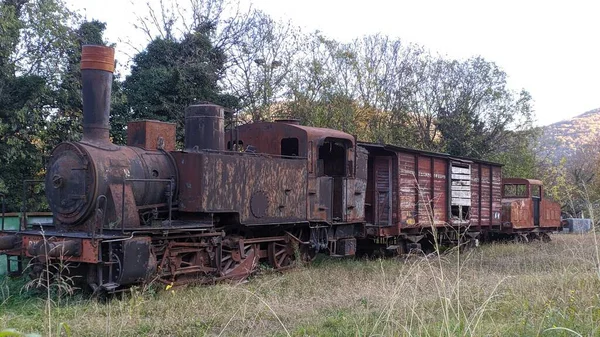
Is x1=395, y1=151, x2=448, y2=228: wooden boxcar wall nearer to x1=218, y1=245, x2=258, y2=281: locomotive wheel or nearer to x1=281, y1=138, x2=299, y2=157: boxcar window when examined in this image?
x1=281, y1=138, x2=299, y2=157: boxcar window

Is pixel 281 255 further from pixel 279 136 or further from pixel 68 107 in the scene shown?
pixel 68 107

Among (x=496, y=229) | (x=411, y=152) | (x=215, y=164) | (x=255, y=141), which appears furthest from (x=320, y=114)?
(x=215, y=164)

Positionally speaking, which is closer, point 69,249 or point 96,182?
point 69,249

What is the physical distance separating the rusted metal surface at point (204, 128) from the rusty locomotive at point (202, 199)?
Answer: 2 centimetres

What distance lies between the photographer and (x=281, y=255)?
1157 centimetres

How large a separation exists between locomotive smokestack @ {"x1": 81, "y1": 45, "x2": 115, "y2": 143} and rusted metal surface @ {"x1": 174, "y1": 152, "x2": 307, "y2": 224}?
135 centimetres

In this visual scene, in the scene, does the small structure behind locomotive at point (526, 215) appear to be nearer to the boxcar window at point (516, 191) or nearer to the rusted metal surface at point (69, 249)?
the boxcar window at point (516, 191)

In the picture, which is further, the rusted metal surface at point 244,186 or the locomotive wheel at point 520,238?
the locomotive wheel at point 520,238

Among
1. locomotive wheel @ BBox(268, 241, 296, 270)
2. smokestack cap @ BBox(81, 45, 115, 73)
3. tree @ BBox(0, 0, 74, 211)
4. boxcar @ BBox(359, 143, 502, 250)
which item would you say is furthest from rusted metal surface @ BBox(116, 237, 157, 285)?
tree @ BBox(0, 0, 74, 211)

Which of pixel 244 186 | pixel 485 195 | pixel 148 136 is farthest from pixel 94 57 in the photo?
pixel 485 195

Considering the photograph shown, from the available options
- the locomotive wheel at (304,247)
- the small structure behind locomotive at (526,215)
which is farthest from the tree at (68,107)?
the small structure behind locomotive at (526,215)

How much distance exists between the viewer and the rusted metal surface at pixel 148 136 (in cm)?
1002

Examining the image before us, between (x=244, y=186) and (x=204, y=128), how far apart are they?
47.9 inches

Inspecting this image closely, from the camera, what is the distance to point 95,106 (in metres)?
9.22
